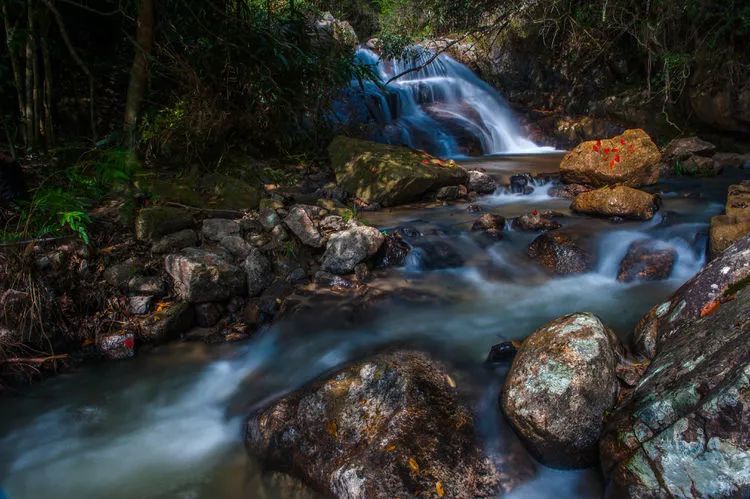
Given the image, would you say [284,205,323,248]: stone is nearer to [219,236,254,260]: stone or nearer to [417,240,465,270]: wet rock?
[219,236,254,260]: stone

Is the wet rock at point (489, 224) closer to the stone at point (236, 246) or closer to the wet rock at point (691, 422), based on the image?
the stone at point (236, 246)

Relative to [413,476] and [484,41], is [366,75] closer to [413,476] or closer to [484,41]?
[413,476]

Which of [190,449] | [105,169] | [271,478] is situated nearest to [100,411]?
[190,449]

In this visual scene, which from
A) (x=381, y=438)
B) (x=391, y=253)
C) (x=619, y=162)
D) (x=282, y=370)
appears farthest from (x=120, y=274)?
(x=619, y=162)

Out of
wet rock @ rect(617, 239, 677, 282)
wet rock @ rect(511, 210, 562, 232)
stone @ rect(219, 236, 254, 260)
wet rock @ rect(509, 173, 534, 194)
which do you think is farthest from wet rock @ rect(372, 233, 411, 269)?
wet rock @ rect(509, 173, 534, 194)

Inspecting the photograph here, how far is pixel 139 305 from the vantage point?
397cm

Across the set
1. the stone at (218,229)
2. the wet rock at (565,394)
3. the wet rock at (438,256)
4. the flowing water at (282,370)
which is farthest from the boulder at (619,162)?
the stone at (218,229)

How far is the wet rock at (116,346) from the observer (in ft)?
12.5

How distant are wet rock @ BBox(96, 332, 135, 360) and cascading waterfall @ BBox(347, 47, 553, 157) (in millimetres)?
5882

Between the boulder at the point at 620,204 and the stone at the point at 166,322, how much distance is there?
4.31 m

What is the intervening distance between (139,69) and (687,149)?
303 inches

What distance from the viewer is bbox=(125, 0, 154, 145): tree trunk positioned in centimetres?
495

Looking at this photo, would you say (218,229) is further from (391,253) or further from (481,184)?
(481,184)

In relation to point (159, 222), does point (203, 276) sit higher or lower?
lower
